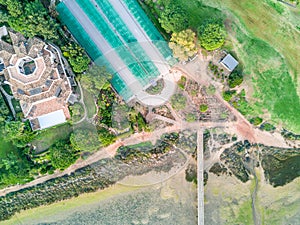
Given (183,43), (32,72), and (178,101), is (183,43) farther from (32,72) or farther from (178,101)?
(32,72)

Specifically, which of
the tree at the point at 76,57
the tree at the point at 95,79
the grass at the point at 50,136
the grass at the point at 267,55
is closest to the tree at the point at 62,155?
the grass at the point at 50,136

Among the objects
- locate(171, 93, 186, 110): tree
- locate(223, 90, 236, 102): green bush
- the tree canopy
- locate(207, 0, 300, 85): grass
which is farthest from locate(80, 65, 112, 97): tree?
locate(207, 0, 300, 85): grass

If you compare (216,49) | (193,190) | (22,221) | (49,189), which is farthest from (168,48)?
(22,221)

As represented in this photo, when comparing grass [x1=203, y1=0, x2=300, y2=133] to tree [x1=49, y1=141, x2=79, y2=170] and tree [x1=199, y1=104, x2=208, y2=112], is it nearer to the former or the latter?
tree [x1=199, y1=104, x2=208, y2=112]

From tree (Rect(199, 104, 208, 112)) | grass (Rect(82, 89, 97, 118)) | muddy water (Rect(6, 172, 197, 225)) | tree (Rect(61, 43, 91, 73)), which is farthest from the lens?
muddy water (Rect(6, 172, 197, 225))

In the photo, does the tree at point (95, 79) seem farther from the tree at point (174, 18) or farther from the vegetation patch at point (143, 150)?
the tree at point (174, 18)
